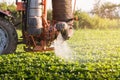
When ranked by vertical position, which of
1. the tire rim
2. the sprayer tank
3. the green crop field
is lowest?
the green crop field

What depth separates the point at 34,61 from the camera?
348 inches

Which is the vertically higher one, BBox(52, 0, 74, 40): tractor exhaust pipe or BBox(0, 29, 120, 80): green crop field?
BBox(52, 0, 74, 40): tractor exhaust pipe

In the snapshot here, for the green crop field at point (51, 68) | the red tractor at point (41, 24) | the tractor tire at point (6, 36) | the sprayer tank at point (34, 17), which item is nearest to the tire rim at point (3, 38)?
the tractor tire at point (6, 36)

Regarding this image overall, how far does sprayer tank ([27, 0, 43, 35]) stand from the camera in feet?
32.3

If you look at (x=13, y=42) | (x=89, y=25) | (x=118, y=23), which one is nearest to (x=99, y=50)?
(x=13, y=42)

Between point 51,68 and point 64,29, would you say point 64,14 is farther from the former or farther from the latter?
point 51,68

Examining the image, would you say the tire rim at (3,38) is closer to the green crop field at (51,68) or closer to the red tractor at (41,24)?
the red tractor at (41,24)

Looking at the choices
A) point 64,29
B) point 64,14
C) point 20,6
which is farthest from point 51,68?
point 20,6

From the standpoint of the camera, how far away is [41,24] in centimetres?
994

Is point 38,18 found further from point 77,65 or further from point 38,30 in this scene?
point 77,65

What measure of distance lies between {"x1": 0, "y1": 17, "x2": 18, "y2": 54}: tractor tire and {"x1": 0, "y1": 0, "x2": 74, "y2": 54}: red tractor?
0.03m

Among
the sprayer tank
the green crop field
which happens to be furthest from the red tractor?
the green crop field

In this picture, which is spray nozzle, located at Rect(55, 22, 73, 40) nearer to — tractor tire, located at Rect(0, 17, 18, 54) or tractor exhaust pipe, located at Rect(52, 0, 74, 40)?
tractor exhaust pipe, located at Rect(52, 0, 74, 40)

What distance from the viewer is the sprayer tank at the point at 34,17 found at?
9.84 meters
